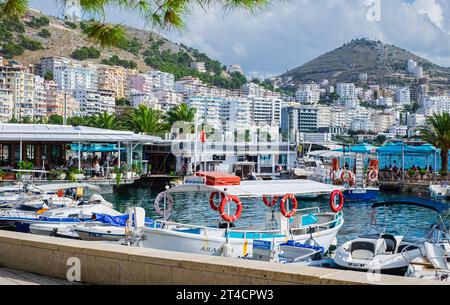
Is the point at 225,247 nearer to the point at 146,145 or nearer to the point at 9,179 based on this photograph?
the point at 9,179

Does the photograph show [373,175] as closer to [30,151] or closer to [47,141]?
[47,141]

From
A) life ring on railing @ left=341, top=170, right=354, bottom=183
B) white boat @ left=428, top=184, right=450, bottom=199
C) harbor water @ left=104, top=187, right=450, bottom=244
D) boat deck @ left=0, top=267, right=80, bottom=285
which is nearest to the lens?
boat deck @ left=0, top=267, right=80, bottom=285

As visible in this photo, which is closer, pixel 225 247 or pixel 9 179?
pixel 225 247

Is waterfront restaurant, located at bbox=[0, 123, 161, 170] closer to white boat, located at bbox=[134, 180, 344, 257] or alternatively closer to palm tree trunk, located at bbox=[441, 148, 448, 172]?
palm tree trunk, located at bbox=[441, 148, 448, 172]

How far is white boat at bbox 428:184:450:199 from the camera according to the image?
43.3 metres

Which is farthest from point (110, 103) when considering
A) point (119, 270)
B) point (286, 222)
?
point (119, 270)

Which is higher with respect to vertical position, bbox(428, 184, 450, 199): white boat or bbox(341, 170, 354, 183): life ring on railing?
bbox(341, 170, 354, 183): life ring on railing

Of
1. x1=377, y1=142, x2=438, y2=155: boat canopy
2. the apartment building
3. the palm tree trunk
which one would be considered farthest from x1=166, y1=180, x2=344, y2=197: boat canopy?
the apartment building

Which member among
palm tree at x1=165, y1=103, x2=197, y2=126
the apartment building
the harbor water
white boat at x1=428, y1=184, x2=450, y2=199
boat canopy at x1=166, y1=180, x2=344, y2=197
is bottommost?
the harbor water

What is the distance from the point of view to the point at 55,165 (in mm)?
49719

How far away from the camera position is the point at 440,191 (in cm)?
4375

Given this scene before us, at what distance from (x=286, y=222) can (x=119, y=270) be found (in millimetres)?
13554

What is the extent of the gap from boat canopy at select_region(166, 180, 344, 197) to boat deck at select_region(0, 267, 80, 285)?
11.6 metres

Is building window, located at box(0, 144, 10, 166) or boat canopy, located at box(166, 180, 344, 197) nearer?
boat canopy, located at box(166, 180, 344, 197)
